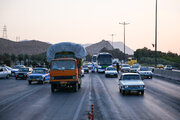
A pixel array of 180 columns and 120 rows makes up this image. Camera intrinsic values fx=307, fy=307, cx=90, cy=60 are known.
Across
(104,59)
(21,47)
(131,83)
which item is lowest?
(131,83)

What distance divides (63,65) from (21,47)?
15582 centimetres

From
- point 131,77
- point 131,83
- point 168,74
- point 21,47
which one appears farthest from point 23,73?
point 21,47

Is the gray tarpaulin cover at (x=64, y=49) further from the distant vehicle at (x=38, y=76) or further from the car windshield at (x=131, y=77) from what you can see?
the distant vehicle at (x=38, y=76)

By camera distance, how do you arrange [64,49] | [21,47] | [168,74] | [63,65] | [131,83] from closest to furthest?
1. [131,83]
2. [63,65]
3. [64,49]
4. [168,74]
5. [21,47]

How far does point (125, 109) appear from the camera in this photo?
14086 mm

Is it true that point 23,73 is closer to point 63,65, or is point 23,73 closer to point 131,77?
point 63,65

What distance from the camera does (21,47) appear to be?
17400 cm

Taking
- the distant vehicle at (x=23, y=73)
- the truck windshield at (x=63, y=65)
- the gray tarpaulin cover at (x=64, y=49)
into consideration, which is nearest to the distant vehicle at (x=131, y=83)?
the truck windshield at (x=63, y=65)

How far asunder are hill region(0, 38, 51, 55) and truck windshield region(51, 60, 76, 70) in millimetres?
135877

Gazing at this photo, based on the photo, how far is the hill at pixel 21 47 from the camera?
6402 inches

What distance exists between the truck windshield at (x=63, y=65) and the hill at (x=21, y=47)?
135877mm

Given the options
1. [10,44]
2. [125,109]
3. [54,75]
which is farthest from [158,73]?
[10,44]

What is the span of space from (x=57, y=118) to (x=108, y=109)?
3203 mm

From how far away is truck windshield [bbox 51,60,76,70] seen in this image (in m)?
22.7
